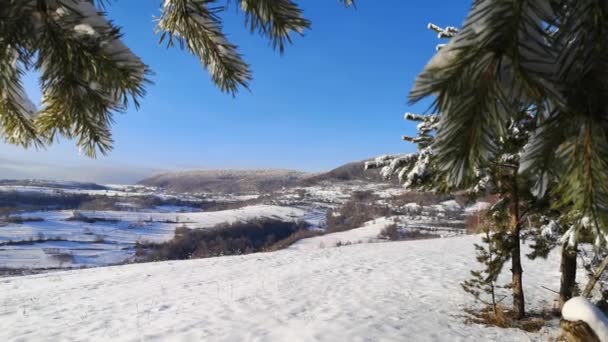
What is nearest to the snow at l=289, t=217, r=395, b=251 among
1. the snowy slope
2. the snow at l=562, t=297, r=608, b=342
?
the snowy slope

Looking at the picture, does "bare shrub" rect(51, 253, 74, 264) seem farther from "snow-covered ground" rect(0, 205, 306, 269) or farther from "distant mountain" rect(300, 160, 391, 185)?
"distant mountain" rect(300, 160, 391, 185)

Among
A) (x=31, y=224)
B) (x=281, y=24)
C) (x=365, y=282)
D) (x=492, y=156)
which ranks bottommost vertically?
(x=31, y=224)

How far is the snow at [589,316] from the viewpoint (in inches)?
41.6

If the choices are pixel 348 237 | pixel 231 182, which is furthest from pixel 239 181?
pixel 348 237

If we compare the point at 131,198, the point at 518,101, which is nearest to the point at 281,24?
the point at 518,101

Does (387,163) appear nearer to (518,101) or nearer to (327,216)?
(518,101)

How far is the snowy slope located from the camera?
282 inches

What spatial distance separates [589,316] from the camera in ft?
3.51

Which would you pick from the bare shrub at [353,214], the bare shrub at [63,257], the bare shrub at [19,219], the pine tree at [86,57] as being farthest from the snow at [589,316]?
the bare shrub at [19,219]

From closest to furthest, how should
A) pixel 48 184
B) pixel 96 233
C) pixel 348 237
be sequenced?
pixel 348 237
pixel 96 233
pixel 48 184

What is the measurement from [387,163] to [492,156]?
5.73 metres

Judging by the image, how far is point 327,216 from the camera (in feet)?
407

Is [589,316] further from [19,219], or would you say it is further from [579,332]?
[19,219]

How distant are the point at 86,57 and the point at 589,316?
143cm
